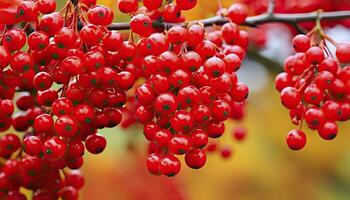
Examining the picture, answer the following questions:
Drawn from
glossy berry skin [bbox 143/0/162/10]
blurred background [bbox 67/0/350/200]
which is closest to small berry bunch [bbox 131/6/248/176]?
glossy berry skin [bbox 143/0/162/10]

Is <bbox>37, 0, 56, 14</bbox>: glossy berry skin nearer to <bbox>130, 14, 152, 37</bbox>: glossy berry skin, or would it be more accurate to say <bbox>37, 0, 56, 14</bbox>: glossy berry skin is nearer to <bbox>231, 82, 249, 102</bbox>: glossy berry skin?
<bbox>130, 14, 152, 37</bbox>: glossy berry skin

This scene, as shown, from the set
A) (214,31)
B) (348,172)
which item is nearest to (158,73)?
(214,31)

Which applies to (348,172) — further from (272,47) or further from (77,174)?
(77,174)

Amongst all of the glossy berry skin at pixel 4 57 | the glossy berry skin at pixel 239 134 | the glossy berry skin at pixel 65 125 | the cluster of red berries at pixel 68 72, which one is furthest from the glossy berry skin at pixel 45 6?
the glossy berry skin at pixel 239 134

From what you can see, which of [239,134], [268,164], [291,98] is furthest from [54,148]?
[268,164]

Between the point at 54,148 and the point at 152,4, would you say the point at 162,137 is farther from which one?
the point at 152,4

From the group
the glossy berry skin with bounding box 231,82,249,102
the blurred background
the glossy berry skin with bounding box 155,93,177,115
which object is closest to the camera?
the glossy berry skin with bounding box 155,93,177,115
